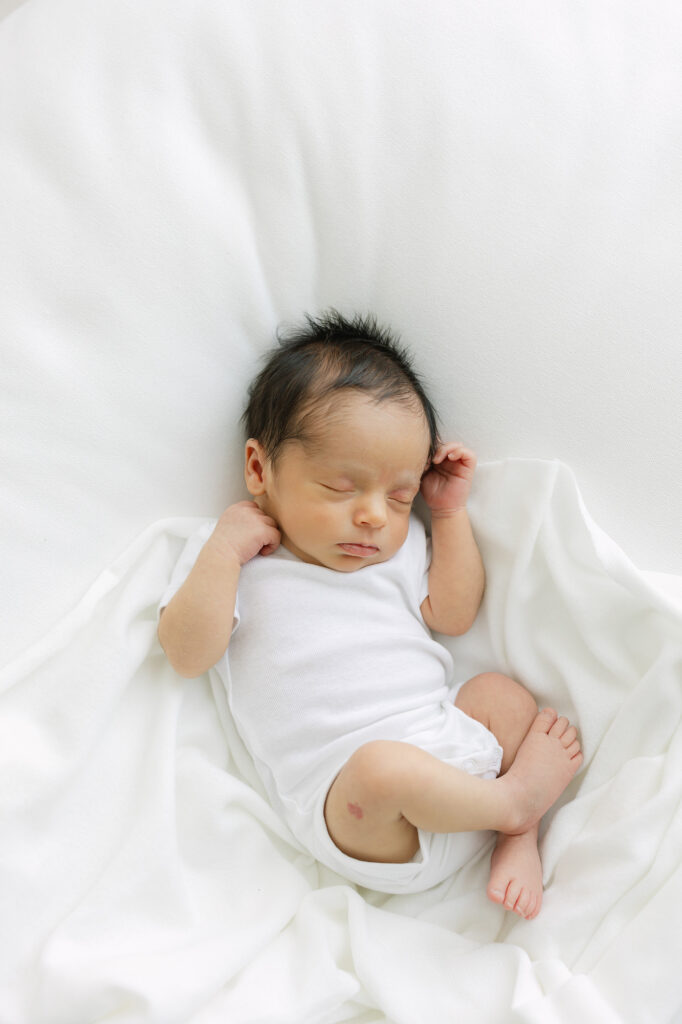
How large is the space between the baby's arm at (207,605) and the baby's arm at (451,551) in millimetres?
286

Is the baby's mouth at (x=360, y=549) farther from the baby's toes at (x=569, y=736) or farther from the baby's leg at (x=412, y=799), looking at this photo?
the baby's toes at (x=569, y=736)

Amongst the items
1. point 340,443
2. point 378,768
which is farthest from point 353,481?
point 378,768

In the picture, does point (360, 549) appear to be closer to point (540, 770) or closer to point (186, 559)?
A: point (186, 559)

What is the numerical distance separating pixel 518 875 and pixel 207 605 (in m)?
0.57

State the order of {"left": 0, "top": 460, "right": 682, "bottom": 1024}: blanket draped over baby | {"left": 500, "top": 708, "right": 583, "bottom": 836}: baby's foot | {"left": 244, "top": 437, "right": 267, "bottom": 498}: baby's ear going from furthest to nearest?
{"left": 244, "top": 437, "right": 267, "bottom": 498}: baby's ear
{"left": 500, "top": 708, "right": 583, "bottom": 836}: baby's foot
{"left": 0, "top": 460, "right": 682, "bottom": 1024}: blanket draped over baby

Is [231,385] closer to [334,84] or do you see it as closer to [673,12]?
[334,84]

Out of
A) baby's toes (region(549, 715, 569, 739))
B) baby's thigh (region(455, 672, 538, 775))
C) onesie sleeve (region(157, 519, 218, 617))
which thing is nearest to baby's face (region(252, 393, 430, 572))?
onesie sleeve (region(157, 519, 218, 617))

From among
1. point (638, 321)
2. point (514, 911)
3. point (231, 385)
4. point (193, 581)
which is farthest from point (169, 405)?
point (514, 911)

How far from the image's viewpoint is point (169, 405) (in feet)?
4.45

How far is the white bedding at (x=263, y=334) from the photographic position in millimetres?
1237

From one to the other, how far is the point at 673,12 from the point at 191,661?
1171mm

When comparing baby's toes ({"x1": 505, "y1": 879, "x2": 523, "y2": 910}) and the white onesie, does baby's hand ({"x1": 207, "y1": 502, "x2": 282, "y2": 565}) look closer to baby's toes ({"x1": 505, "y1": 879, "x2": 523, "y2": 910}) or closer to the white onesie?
the white onesie

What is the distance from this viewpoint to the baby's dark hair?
1.31 m

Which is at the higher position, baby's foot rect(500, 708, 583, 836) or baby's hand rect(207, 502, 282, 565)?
baby's hand rect(207, 502, 282, 565)
